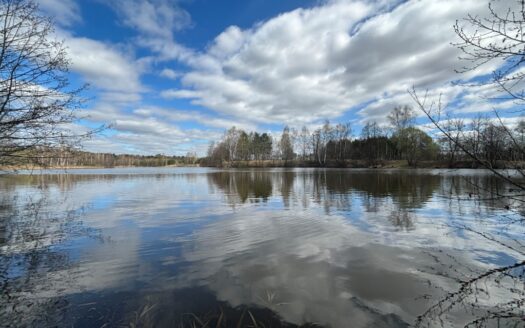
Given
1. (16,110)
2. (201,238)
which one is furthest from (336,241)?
(16,110)

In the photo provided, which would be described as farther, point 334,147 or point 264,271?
point 334,147

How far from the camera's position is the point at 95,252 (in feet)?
27.0

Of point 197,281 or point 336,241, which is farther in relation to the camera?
point 336,241

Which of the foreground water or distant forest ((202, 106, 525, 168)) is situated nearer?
the foreground water

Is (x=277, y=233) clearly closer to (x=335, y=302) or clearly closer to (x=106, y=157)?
(x=335, y=302)

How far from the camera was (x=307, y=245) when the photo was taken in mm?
8750

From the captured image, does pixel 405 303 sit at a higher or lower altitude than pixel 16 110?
lower

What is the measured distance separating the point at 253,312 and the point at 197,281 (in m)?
1.74

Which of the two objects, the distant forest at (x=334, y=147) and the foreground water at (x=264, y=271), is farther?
the distant forest at (x=334, y=147)

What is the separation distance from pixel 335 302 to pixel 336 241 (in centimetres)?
407

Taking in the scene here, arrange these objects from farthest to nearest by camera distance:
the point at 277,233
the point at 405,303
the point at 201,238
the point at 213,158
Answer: the point at 213,158 < the point at 277,233 < the point at 201,238 < the point at 405,303

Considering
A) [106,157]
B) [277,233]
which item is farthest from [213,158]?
[277,233]

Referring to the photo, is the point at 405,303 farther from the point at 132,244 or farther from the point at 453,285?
the point at 132,244

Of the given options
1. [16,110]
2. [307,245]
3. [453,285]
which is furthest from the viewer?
[307,245]
